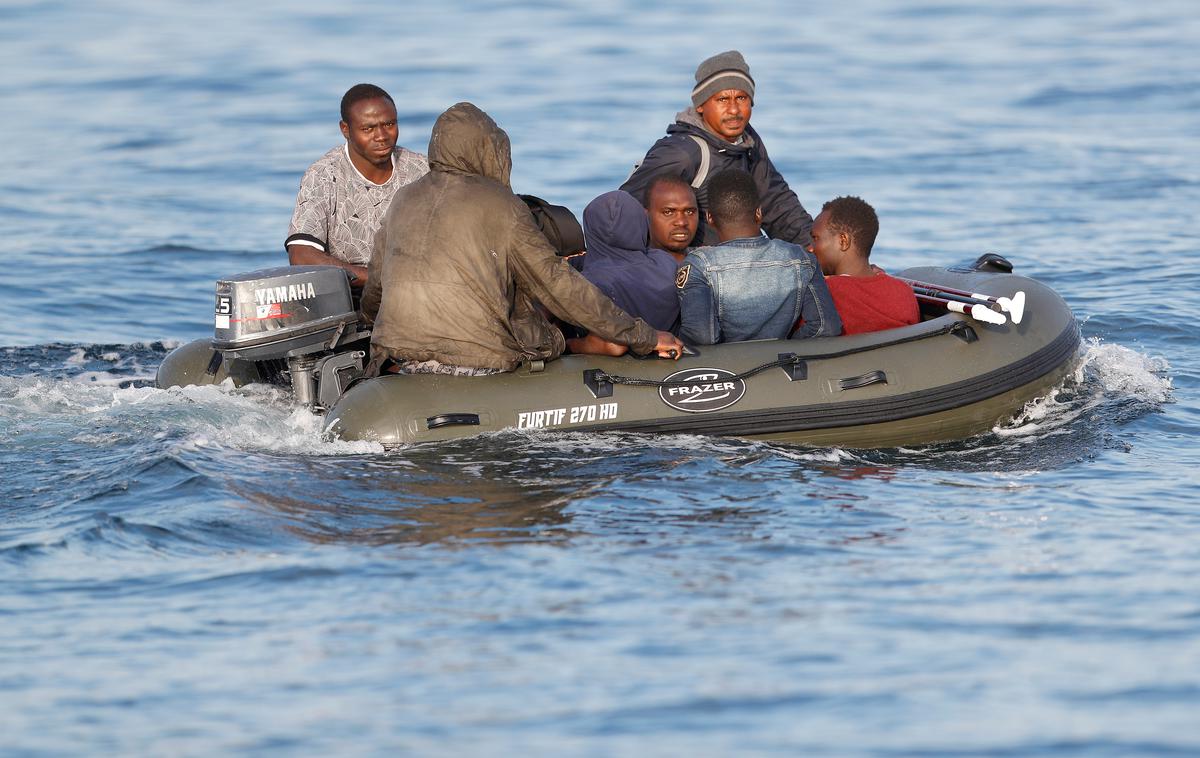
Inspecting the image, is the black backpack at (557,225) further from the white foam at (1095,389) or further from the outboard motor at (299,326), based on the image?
the white foam at (1095,389)

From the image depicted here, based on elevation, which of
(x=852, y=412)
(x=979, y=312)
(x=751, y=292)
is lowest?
(x=852, y=412)

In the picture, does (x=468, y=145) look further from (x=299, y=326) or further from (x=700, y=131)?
(x=700, y=131)

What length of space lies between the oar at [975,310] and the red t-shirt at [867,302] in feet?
0.65

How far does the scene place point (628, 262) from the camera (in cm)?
631

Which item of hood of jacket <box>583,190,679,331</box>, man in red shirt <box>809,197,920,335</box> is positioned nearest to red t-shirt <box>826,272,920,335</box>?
man in red shirt <box>809,197,920,335</box>

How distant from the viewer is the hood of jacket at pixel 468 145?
5.81m

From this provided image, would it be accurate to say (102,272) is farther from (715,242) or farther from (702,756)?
(702,756)

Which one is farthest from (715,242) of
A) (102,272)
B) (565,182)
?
(565,182)

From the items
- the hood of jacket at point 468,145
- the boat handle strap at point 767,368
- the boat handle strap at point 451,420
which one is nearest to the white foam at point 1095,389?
the boat handle strap at point 767,368

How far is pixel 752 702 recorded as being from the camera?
163 inches

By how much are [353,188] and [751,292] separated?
1.82 meters

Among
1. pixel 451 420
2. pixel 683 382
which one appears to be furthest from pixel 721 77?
Result: pixel 451 420

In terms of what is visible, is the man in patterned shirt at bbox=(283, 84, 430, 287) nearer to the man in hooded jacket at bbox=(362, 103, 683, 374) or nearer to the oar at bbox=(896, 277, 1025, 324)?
the man in hooded jacket at bbox=(362, 103, 683, 374)

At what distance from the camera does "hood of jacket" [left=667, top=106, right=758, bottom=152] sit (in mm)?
7227
